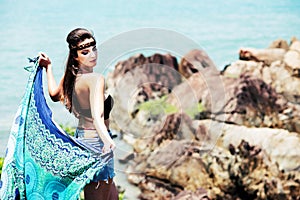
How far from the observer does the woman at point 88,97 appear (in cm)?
308

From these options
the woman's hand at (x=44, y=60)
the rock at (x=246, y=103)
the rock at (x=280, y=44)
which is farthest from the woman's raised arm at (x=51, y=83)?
the rock at (x=280, y=44)

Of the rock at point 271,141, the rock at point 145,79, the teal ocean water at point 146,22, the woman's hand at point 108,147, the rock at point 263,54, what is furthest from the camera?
the teal ocean water at point 146,22

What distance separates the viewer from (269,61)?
24.5 feet

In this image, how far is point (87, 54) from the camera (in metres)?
3.14

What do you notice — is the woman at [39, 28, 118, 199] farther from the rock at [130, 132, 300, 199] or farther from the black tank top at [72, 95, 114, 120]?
the rock at [130, 132, 300, 199]

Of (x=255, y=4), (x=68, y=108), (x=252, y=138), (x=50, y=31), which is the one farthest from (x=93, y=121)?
(x=255, y=4)

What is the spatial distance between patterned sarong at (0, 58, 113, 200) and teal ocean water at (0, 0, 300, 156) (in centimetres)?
383

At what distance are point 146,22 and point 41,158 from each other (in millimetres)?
5534

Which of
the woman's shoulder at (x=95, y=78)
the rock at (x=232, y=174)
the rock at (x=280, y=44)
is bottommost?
the rock at (x=232, y=174)

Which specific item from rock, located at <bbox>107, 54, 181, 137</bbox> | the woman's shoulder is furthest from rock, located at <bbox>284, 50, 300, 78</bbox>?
the woman's shoulder

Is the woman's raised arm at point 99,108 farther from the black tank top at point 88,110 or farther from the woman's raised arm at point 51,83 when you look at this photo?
the woman's raised arm at point 51,83

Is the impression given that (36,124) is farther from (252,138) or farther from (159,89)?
(159,89)

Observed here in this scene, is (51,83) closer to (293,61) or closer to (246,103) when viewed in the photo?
(246,103)

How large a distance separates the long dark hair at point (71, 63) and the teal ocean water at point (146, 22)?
4.03 meters
